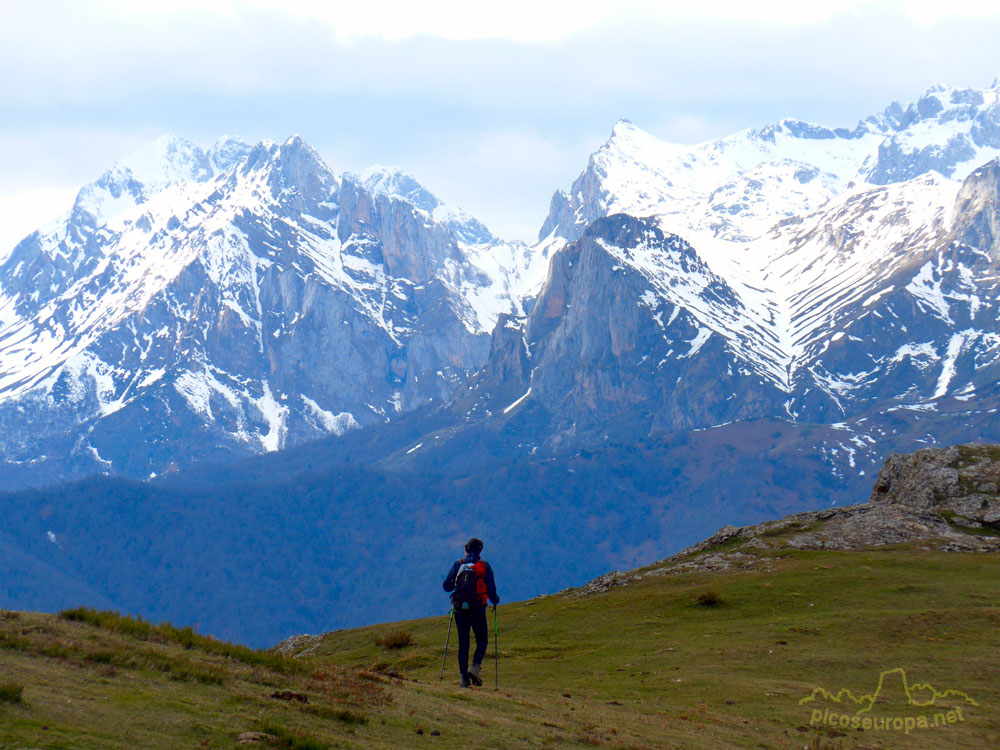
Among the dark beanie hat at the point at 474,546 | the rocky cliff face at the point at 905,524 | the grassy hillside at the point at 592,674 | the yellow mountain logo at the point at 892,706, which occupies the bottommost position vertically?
the yellow mountain logo at the point at 892,706

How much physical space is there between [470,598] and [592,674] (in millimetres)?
6659

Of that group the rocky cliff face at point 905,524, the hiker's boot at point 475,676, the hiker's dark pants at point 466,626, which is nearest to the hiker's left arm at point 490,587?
the hiker's dark pants at point 466,626

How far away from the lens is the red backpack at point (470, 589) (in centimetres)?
3294

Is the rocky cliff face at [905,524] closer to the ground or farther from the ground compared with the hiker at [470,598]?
farther from the ground

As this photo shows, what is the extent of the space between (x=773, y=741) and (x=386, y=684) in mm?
10284

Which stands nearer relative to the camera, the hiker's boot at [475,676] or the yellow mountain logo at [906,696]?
the yellow mountain logo at [906,696]

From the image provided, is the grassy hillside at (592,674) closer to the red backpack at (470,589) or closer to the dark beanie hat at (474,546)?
the red backpack at (470,589)

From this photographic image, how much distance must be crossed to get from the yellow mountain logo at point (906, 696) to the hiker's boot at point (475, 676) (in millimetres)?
9437

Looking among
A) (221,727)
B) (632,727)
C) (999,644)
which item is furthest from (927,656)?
(221,727)

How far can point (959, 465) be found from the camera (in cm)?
6656

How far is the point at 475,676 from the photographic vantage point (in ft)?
108

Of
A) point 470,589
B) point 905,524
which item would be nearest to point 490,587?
point 470,589

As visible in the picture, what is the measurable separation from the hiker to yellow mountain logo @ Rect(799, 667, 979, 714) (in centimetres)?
958

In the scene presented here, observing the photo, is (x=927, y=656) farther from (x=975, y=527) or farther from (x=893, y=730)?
(x=975, y=527)
